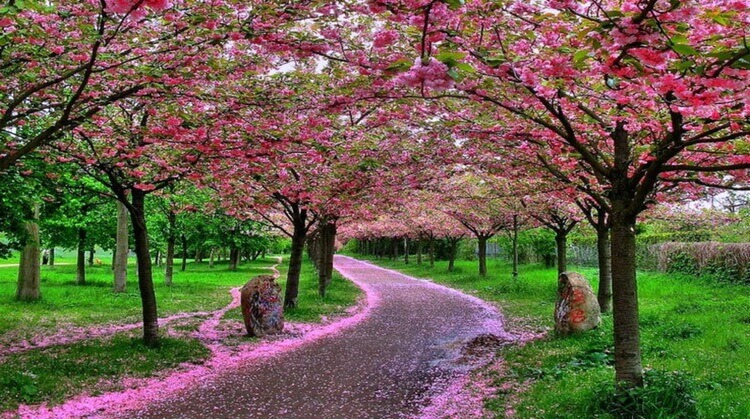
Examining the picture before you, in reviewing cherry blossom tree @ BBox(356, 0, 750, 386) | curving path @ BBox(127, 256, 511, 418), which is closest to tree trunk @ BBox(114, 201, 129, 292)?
curving path @ BBox(127, 256, 511, 418)

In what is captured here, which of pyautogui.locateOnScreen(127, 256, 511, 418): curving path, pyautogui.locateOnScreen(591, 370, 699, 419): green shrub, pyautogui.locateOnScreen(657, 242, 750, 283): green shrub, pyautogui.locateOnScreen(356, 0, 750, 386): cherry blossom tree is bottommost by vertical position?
pyautogui.locateOnScreen(127, 256, 511, 418): curving path

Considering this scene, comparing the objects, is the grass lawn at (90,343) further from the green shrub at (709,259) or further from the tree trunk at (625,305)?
A: the green shrub at (709,259)

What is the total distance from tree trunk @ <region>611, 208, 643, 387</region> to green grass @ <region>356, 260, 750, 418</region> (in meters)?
0.36

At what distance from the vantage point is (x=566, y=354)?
9094 millimetres

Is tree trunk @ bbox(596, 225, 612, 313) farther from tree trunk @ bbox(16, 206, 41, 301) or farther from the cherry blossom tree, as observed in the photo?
tree trunk @ bbox(16, 206, 41, 301)

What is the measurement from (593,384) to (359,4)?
5.53 m

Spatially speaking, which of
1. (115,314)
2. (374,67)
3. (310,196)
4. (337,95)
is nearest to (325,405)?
(337,95)

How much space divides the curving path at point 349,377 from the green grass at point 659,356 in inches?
52.1

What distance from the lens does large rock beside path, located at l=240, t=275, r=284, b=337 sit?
1168cm

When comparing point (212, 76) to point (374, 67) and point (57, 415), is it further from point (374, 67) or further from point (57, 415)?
point (57, 415)

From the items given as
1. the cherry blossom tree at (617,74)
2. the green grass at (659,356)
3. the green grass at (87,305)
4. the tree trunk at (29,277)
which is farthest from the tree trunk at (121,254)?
the cherry blossom tree at (617,74)

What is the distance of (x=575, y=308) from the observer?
432 inches

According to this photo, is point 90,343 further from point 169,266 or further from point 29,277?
point 169,266

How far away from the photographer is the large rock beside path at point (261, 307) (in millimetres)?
11680
